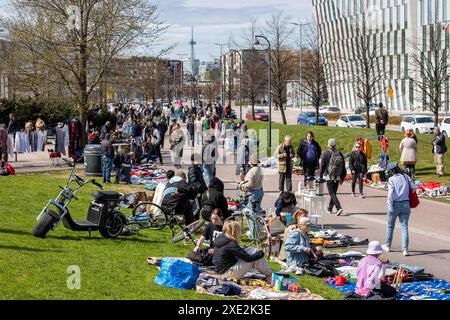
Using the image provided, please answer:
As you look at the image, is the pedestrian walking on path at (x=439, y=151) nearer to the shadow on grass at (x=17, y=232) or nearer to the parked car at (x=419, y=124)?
the shadow on grass at (x=17, y=232)

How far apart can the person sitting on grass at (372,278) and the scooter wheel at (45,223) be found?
207 inches

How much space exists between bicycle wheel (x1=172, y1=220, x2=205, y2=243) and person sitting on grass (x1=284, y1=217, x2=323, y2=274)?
1983 mm

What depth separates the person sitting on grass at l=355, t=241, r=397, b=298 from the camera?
1055 cm

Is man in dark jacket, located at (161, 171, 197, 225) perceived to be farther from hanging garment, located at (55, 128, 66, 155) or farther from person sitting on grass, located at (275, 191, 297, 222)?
hanging garment, located at (55, 128, 66, 155)

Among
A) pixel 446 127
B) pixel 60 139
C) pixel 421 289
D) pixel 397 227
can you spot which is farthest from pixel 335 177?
pixel 446 127

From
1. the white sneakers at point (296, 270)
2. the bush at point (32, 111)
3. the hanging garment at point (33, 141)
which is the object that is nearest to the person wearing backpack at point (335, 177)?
the white sneakers at point (296, 270)

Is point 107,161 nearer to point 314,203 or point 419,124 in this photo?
point 314,203

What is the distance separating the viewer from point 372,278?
10578 millimetres

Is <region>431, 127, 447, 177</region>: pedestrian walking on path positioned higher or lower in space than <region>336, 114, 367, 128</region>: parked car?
lower

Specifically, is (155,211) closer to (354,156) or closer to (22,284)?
(22,284)

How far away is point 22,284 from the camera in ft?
30.3

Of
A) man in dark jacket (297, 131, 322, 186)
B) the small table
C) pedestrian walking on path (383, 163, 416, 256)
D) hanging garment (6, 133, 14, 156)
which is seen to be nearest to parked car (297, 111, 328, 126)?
hanging garment (6, 133, 14, 156)

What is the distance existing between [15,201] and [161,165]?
13.4 metres
